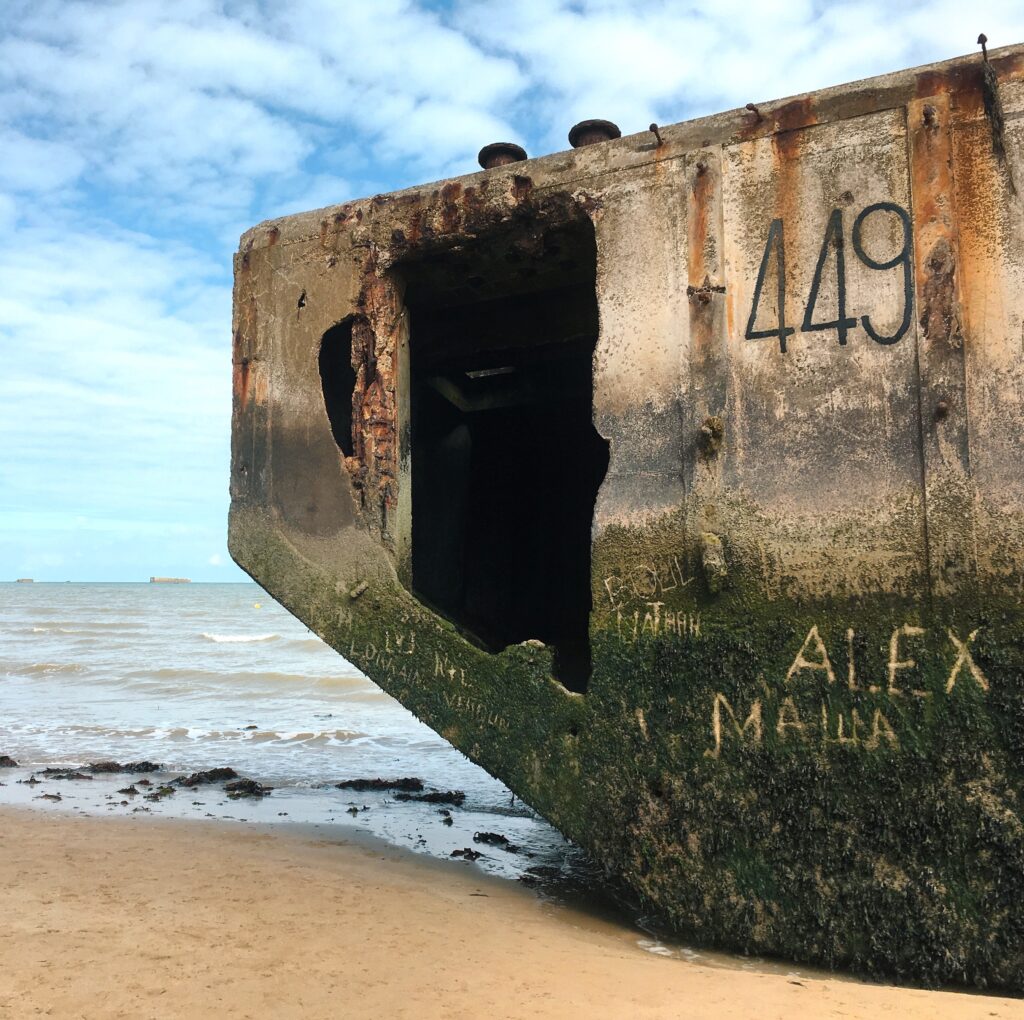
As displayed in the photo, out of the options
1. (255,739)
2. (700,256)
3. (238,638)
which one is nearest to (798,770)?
(700,256)

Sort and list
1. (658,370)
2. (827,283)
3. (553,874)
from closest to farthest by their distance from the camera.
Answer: (827,283) < (658,370) < (553,874)

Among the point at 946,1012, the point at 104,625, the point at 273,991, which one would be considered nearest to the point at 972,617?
the point at 946,1012

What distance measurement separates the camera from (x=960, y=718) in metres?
2.89

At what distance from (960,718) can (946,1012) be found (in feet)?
2.77

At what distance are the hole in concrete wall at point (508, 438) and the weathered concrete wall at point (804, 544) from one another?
55cm

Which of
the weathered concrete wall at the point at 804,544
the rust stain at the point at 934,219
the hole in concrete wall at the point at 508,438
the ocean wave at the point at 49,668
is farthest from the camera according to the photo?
the ocean wave at the point at 49,668

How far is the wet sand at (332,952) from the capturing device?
2793 millimetres

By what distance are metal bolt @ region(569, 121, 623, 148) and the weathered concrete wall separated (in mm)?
227

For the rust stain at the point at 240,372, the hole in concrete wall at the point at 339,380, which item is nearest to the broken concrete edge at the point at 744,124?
the hole in concrete wall at the point at 339,380

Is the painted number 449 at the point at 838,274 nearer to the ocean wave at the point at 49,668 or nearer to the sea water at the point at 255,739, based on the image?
the sea water at the point at 255,739

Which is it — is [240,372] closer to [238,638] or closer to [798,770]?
[798,770]

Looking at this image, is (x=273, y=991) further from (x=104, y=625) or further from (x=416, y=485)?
(x=104, y=625)

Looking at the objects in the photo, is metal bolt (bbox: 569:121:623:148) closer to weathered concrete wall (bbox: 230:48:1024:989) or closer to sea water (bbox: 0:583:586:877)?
weathered concrete wall (bbox: 230:48:1024:989)

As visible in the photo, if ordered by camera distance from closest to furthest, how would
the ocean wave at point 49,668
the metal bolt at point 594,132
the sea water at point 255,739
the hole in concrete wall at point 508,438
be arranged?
the metal bolt at point 594,132
the hole in concrete wall at point 508,438
the sea water at point 255,739
the ocean wave at point 49,668
